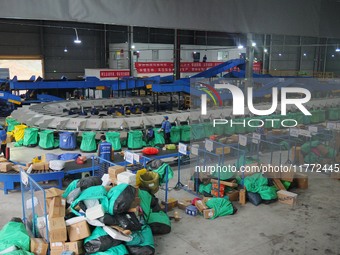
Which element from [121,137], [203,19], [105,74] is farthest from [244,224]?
[105,74]

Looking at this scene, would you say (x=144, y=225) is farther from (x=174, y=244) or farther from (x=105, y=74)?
(x=105, y=74)

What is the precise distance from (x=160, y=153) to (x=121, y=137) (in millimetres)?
2858

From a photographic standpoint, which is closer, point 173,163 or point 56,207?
point 56,207

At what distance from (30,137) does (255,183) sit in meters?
8.18

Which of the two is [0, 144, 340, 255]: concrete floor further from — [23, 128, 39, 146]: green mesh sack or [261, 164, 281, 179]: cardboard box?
[23, 128, 39, 146]: green mesh sack

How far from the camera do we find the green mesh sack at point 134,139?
12.2 meters

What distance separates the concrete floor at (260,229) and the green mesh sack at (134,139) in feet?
12.7

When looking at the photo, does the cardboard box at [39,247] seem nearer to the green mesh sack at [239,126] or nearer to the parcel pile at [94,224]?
the parcel pile at [94,224]

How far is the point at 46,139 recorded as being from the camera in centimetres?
1242

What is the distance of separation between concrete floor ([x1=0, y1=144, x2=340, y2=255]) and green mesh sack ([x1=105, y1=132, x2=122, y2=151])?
3.79 meters

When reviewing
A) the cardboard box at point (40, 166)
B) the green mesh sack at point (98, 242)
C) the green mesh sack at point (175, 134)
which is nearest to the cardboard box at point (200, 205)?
the green mesh sack at point (98, 242)

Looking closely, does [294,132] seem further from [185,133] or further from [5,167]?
[5,167]

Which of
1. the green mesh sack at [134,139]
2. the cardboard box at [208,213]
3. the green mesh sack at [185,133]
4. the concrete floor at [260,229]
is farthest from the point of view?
the green mesh sack at [185,133]

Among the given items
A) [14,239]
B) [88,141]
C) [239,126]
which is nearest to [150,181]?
[14,239]
